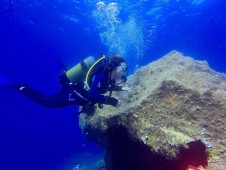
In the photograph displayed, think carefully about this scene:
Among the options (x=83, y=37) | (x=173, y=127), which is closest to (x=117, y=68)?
(x=173, y=127)

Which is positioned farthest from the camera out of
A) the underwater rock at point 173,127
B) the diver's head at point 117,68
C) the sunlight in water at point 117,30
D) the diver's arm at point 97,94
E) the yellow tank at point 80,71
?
the sunlight in water at point 117,30

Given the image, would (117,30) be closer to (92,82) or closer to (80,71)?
(80,71)

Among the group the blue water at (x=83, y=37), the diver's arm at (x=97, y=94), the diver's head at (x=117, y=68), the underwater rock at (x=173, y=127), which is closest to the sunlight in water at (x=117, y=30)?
the blue water at (x=83, y=37)

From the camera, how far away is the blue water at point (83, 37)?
23125mm

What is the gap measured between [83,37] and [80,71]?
75.5ft

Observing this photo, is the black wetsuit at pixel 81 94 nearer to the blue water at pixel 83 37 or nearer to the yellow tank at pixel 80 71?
the yellow tank at pixel 80 71

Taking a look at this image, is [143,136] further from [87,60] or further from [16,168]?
[16,168]

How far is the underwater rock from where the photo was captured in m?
4.30

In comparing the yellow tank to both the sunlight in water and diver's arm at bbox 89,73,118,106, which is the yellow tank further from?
the sunlight in water

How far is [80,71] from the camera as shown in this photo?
6.91 m

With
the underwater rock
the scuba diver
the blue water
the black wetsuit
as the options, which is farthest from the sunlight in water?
the underwater rock

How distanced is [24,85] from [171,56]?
4.94 m

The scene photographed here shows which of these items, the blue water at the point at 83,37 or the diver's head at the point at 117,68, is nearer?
the diver's head at the point at 117,68

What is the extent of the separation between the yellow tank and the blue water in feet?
31.2
